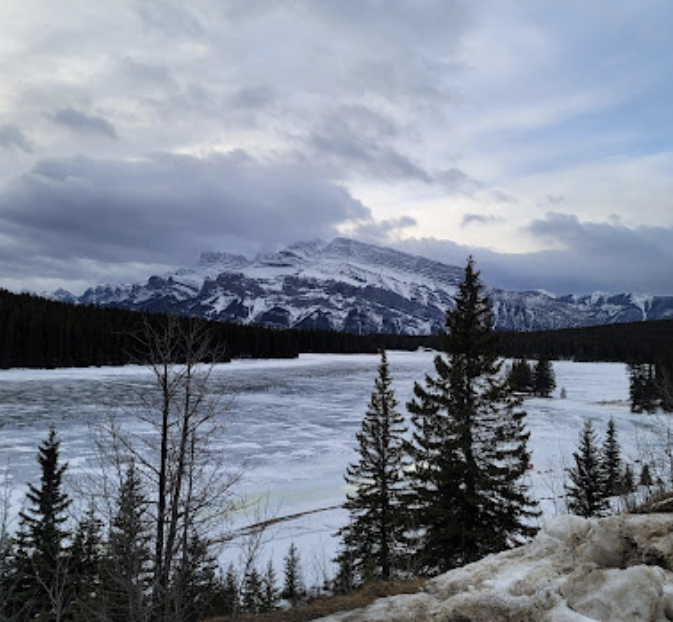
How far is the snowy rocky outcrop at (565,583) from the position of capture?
432 cm

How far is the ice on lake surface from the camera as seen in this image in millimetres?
Result: 26375

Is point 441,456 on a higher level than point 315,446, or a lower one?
higher

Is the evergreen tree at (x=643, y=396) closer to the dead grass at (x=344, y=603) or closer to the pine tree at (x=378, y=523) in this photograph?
the pine tree at (x=378, y=523)

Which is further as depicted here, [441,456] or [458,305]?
[458,305]

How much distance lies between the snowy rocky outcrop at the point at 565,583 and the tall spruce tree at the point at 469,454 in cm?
988

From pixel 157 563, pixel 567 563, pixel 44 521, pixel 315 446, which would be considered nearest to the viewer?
pixel 567 563

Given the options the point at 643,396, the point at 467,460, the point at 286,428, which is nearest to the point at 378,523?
the point at 467,460

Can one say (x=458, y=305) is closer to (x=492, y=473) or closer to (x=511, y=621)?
(x=492, y=473)

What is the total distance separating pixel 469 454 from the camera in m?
15.7

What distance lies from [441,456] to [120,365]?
328 ft

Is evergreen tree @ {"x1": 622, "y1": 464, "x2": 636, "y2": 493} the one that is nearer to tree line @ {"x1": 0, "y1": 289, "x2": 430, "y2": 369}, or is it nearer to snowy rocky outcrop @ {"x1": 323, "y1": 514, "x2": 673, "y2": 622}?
snowy rocky outcrop @ {"x1": 323, "y1": 514, "x2": 673, "y2": 622}

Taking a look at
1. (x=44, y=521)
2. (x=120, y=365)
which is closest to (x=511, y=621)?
(x=44, y=521)

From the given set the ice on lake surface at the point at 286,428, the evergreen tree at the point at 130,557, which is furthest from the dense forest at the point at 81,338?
the evergreen tree at the point at 130,557

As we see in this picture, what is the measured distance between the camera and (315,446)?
3812 centimetres
